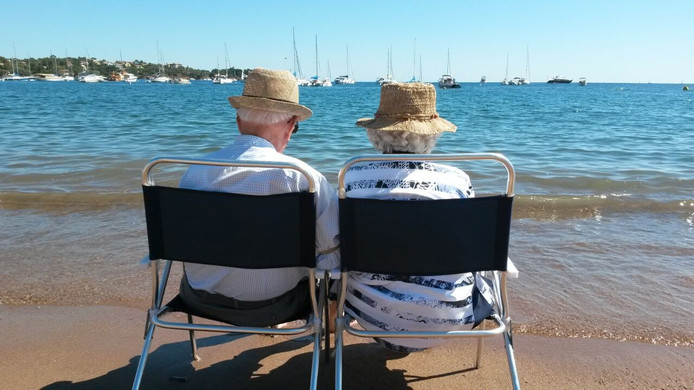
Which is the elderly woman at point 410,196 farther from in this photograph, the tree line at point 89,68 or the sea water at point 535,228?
the tree line at point 89,68

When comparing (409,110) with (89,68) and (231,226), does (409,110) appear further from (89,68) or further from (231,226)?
(89,68)

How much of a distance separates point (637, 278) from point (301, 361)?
2716 mm

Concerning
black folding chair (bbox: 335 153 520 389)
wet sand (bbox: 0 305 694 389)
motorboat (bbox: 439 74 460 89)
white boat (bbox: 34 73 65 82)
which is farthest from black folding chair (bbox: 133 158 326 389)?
white boat (bbox: 34 73 65 82)

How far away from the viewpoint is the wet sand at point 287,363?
2.58 metres

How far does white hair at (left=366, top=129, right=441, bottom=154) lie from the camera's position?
85.5 inches

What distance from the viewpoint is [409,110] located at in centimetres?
221

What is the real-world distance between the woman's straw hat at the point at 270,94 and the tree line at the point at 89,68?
360 ft

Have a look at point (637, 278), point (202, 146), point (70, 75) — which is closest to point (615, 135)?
point (202, 146)

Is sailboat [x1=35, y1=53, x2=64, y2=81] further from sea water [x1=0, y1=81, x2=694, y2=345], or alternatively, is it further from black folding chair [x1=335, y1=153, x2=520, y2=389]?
black folding chair [x1=335, y1=153, x2=520, y2=389]

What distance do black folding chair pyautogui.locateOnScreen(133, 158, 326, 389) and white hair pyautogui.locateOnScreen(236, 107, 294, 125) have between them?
0.37m

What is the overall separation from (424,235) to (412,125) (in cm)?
46

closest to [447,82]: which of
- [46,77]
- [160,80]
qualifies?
[160,80]

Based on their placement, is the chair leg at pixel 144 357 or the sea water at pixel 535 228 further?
the sea water at pixel 535 228

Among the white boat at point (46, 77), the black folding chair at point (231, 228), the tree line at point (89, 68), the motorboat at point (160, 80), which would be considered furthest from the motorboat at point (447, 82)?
the black folding chair at point (231, 228)
